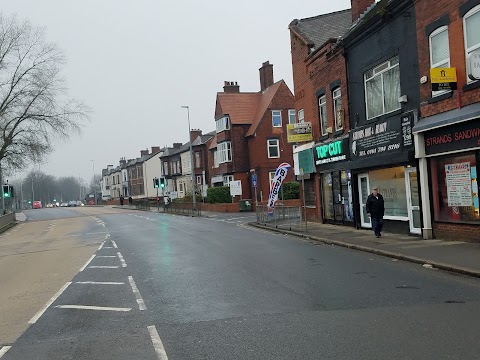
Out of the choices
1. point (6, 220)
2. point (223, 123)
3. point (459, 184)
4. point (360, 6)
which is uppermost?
point (360, 6)

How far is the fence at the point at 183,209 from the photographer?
134 ft

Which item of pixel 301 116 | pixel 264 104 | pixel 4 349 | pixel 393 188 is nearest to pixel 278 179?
pixel 301 116

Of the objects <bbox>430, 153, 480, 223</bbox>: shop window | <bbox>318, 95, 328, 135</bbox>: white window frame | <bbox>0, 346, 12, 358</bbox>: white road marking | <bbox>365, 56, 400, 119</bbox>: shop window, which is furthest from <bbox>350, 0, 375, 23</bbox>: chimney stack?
<bbox>0, 346, 12, 358</bbox>: white road marking

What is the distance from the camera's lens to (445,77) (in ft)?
42.4

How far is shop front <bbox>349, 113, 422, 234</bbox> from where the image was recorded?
51.6ft

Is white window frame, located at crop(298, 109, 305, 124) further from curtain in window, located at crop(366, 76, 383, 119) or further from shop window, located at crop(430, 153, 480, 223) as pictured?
shop window, located at crop(430, 153, 480, 223)

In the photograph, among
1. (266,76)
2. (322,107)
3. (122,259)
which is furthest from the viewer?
(266,76)

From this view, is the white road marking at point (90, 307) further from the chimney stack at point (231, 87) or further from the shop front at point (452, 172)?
the chimney stack at point (231, 87)

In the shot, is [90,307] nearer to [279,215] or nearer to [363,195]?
[363,195]

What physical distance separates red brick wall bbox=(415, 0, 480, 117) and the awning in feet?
0.59

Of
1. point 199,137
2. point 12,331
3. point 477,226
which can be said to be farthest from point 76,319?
point 199,137

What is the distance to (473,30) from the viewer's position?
1262 cm

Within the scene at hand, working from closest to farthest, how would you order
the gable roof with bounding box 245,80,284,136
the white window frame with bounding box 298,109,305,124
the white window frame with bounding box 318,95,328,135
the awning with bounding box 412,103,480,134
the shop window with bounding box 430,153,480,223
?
the awning with bounding box 412,103,480,134 → the shop window with bounding box 430,153,480,223 → the white window frame with bounding box 318,95,328,135 → the white window frame with bounding box 298,109,305,124 → the gable roof with bounding box 245,80,284,136

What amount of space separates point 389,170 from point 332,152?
13.3ft
